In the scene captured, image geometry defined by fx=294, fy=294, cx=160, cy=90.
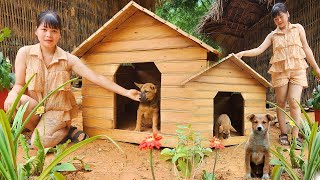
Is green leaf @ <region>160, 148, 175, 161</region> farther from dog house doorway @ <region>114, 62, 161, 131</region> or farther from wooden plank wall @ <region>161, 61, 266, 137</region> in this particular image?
dog house doorway @ <region>114, 62, 161, 131</region>

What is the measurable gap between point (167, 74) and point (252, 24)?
7990mm

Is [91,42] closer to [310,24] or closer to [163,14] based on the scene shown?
[310,24]

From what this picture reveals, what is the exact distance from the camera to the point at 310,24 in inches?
260

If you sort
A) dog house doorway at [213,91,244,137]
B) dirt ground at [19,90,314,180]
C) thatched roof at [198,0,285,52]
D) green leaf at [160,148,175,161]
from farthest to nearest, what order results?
thatched roof at [198,0,285,52] → dog house doorway at [213,91,244,137] → dirt ground at [19,90,314,180] → green leaf at [160,148,175,161]

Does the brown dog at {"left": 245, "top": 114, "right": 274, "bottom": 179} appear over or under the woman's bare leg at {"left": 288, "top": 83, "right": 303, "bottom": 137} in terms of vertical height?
under

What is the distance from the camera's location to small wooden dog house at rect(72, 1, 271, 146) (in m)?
3.27

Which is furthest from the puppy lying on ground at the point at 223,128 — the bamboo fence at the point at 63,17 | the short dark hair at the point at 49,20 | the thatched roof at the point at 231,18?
the thatched roof at the point at 231,18

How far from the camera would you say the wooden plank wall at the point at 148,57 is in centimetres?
329

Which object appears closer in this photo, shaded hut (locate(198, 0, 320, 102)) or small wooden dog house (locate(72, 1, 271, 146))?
small wooden dog house (locate(72, 1, 271, 146))

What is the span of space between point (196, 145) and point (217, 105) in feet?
6.57

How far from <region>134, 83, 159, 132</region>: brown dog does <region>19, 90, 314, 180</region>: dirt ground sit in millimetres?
333

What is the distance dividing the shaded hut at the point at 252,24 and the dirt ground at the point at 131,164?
14.1ft

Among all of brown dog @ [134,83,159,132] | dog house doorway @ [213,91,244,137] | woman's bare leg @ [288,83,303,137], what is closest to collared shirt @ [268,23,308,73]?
woman's bare leg @ [288,83,303,137]

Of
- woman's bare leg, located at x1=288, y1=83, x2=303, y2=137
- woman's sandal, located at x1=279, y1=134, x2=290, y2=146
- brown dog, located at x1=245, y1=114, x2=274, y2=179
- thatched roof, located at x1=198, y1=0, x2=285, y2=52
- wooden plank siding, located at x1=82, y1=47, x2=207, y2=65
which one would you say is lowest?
woman's sandal, located at x1=279, y1=134, x2=290, y2=146
